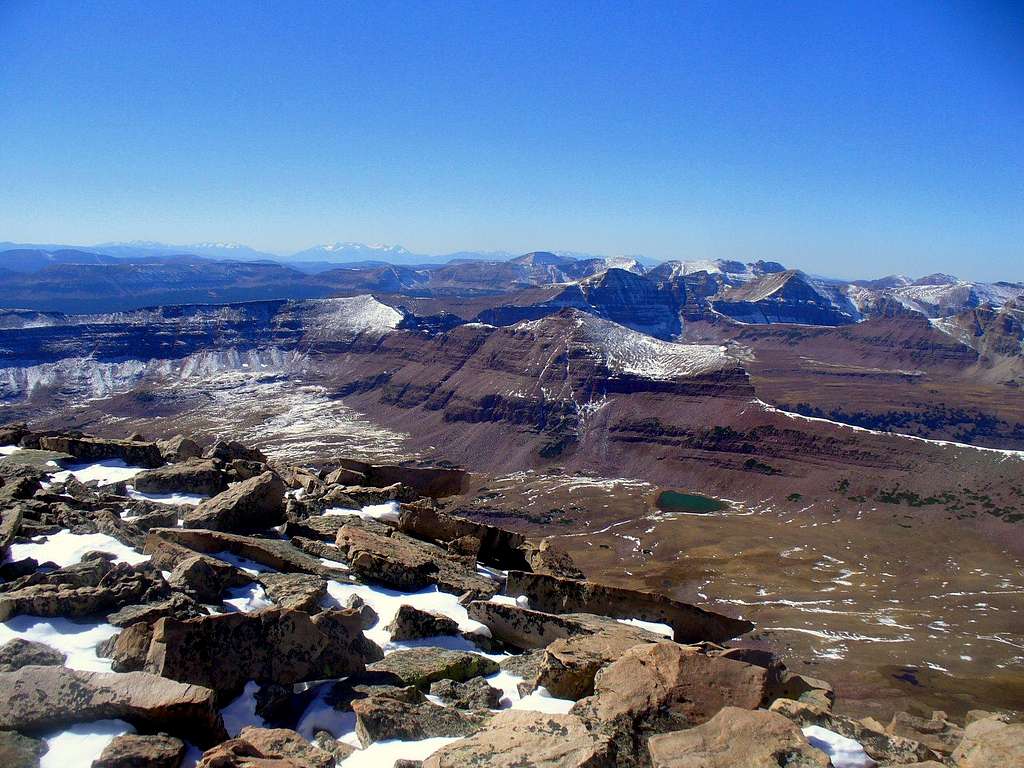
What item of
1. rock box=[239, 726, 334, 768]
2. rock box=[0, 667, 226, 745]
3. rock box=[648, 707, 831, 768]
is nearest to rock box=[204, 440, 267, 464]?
rock box=[0, 667, 226, 745]

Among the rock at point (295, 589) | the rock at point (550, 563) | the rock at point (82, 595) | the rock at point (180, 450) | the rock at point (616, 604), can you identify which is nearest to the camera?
the rock at point (82, 595)

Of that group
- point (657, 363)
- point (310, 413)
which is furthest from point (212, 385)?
point (657, 363)

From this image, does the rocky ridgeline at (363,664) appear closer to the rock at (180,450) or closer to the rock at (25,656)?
the rock at (25,656)

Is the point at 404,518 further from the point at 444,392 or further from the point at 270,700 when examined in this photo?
the point at 444,392

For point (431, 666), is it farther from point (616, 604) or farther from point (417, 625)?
point (616, 604)

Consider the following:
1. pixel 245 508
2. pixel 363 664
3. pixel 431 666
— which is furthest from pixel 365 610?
pixel 245 508

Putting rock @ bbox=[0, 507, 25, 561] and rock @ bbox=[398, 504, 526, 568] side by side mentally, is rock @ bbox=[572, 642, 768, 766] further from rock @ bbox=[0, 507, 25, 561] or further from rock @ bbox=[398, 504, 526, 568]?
rock @ bbox=[0, 507, 25, 561]

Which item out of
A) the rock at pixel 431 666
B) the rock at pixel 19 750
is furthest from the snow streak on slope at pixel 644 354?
the rock at pixel 19 750
